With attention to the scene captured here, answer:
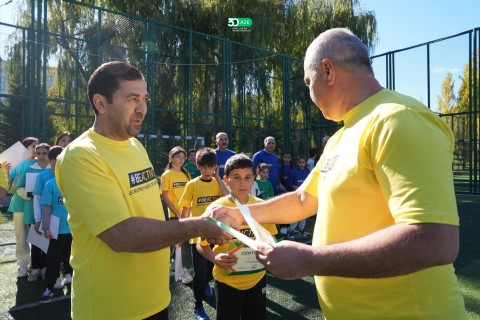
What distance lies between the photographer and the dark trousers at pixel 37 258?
5.52 metres

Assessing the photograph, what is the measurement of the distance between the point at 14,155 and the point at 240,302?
13.5 feet

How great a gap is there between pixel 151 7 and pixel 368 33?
35.6 ft

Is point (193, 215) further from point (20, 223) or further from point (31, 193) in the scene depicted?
point (20, 223)

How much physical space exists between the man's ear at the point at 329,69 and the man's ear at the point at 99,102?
3.58ft

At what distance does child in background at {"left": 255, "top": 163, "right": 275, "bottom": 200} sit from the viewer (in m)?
7.59

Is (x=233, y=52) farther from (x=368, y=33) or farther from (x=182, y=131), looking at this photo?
(x=368, y=33)

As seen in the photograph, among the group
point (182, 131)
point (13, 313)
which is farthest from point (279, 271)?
point (182, 131)

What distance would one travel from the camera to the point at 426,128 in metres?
1.18

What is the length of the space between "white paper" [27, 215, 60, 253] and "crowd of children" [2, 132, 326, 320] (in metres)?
0.02

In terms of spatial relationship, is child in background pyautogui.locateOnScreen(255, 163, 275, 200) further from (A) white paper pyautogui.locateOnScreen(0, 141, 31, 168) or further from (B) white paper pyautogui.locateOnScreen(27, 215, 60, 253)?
(A) white paper pyautogui.locateOnScreen(0, 141, 31, 168)

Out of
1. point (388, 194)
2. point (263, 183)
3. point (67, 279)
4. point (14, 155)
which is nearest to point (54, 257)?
point (67, 279)

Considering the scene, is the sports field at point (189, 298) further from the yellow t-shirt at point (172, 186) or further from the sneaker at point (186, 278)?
the yellow t-shirt at point (172, 186)

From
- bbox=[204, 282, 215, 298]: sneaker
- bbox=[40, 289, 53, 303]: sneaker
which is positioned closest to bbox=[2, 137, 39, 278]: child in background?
bbox=[40, 289, 53, 303]: sneaker

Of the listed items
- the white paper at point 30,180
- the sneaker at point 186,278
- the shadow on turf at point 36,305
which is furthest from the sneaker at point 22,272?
the sneaker at point 186,278
